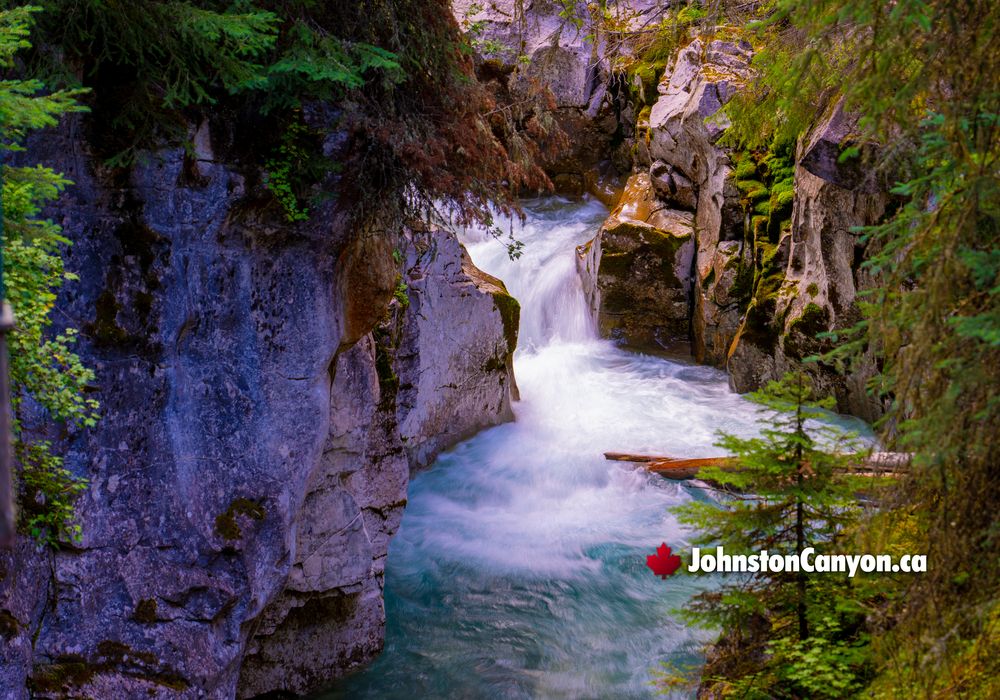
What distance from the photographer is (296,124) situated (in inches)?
216

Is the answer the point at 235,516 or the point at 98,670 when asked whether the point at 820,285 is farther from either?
the point at 98,670

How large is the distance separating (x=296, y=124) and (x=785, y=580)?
4594 millimetres

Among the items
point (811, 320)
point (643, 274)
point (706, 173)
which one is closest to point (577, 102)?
point (706, 173)

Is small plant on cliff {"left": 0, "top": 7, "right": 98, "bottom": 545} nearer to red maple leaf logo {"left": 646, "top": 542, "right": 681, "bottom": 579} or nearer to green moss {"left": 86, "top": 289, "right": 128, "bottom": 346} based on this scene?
green moss {"left": 86, "top": 289, "right": 128, "bottom": 346}

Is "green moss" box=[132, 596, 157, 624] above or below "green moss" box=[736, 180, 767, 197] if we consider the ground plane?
below

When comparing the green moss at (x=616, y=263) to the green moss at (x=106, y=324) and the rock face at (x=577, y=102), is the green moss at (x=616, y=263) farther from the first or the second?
the green moss at (x=106, y=324)

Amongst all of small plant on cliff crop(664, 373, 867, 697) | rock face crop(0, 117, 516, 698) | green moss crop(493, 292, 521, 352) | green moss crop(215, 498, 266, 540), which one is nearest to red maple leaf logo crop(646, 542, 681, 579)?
small plant on cliff crop(664, 373, 867, 697)

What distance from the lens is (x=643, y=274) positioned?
14.2 metres

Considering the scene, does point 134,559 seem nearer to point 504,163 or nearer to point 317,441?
point 317,441

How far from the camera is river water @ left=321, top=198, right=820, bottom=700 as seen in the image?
6.90 metres

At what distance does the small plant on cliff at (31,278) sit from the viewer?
360cm

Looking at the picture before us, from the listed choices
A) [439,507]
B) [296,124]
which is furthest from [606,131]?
[296,124]

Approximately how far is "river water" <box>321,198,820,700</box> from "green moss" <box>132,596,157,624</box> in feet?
7.06

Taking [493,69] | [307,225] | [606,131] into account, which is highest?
[493,69]
